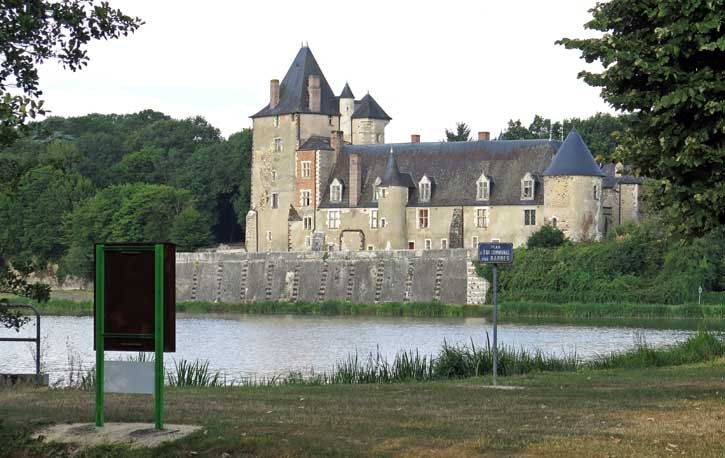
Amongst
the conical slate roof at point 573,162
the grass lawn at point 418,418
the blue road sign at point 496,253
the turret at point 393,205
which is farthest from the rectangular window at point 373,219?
the grass lawn at point 418,418

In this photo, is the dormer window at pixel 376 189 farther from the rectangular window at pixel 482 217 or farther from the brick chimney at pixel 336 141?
the rectangular window at pixel 482 217

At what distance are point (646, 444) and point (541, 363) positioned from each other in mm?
8899

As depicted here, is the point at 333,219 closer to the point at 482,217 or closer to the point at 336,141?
the point at 336,141

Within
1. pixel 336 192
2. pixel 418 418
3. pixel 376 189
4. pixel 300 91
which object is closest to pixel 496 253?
pixel 418 418

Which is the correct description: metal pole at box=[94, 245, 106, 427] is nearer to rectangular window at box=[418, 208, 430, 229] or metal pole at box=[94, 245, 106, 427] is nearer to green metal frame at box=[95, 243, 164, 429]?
green metal frame at box=[95, 243, 164, 429]

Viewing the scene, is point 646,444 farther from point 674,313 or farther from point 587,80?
point 674,313

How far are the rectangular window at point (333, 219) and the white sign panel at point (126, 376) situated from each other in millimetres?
50787

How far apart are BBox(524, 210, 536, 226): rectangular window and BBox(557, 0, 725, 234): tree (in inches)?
1741

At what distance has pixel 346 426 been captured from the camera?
38.5ft

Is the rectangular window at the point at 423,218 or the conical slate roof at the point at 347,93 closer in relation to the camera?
the rectangular window at the point at 423,218

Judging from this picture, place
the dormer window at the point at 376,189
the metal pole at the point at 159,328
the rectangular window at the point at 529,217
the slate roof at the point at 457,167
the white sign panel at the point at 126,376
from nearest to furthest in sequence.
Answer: the metal pole at the point at 159,328
the white sign panel at the point at 126,376
the rectangular window at the point at 529,217
the slate roof at the point at 457,167
the dormer window at the point at 376,189

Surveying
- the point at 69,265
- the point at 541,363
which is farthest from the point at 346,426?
the point at 69,265

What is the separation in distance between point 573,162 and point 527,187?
2.93m

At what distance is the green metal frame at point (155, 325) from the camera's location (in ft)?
37.1
